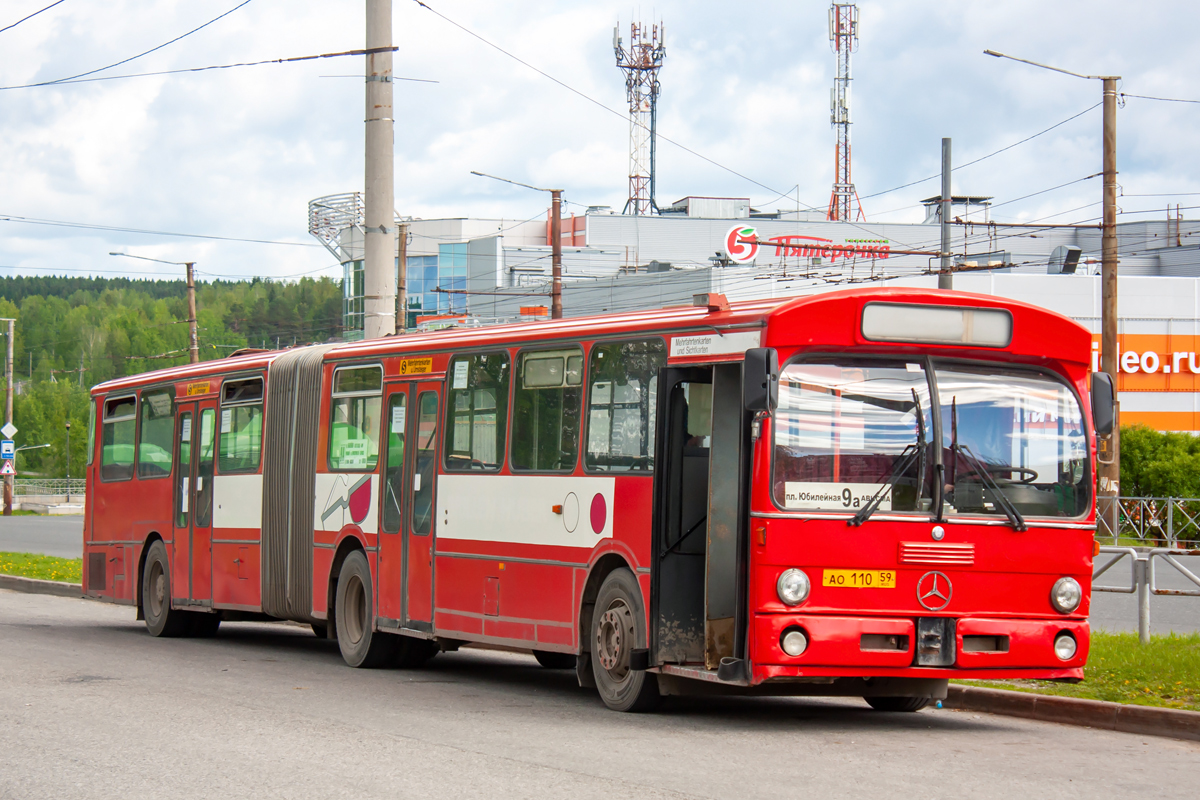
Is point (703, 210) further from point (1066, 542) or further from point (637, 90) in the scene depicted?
point (1066, 542)

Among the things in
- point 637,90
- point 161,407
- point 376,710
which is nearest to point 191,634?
Result: point 161,407

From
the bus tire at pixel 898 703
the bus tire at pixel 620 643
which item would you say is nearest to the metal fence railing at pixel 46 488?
the bus tire at pixel 620 643

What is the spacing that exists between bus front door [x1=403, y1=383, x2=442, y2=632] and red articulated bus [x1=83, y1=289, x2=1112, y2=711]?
162 millimetres

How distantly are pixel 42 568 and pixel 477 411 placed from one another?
17.4 metres

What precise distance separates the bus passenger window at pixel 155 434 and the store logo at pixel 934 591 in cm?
1173

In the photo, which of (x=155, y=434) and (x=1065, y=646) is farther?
(x=155, y=434)

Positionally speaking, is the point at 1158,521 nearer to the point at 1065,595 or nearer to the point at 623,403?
the point at 1065,595

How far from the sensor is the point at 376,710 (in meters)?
10.8

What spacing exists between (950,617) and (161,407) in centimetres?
1227

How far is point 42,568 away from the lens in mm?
27859

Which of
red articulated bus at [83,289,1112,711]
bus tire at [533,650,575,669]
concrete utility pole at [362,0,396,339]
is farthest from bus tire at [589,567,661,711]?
concrete utility pole at [362,0,396,339]

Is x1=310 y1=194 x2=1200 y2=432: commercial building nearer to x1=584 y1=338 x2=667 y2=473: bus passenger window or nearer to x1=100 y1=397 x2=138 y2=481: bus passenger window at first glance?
x1=100 y1=397 x2=138 y2=481: bus passenger window

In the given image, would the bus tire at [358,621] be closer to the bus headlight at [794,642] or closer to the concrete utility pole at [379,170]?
the concrete utility pole at [379,170]

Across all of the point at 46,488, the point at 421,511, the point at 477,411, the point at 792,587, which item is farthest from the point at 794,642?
the point at 46,488
